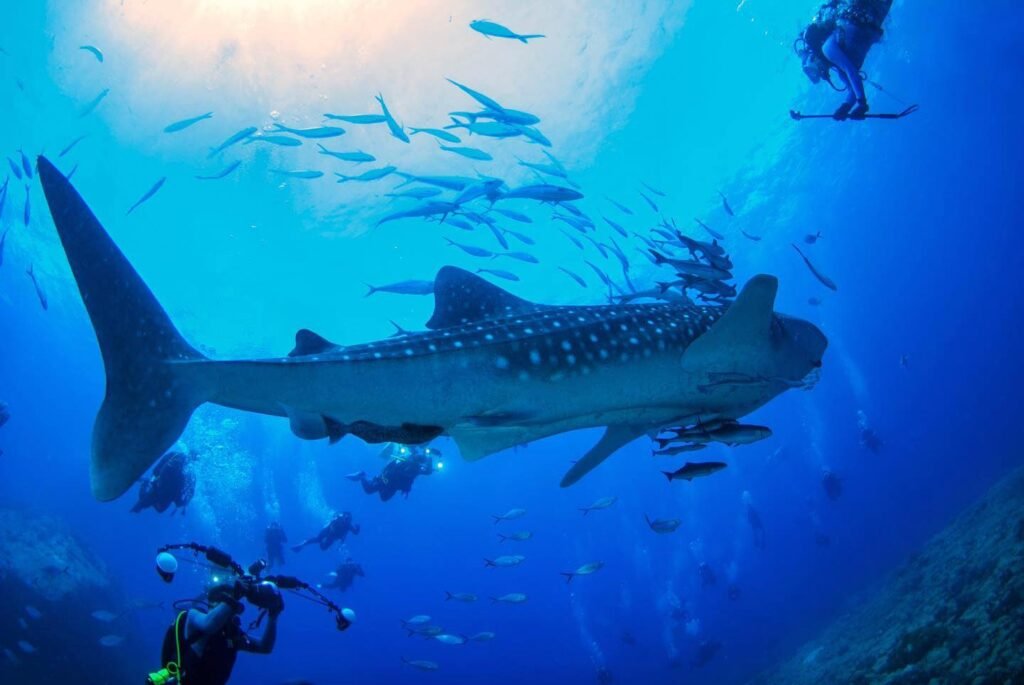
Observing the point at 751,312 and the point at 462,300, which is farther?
the point at 462,300

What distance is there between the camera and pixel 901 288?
7831 cm

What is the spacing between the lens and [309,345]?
3537 millimetres

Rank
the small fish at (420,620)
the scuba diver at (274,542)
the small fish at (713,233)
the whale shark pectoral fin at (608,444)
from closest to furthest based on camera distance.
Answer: the whale shark pectoral fin at (608,444), the small fish at (713,233), the small fish at (420,620), the scuba diver at (274,542)

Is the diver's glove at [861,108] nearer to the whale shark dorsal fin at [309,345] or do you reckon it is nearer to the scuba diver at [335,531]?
the whale shark dorsal fin at [309,345]

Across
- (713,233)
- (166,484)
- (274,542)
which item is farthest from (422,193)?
(274,542)

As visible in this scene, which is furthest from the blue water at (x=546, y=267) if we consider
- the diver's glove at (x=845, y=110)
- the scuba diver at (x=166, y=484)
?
the diver's glove at (x=845, y=110)

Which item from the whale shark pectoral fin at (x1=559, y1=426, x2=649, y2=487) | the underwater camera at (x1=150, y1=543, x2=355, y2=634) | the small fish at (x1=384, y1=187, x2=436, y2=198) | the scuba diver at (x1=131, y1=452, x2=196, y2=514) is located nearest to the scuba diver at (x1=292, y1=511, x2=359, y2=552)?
the scuba diver at (x1=131, y1=452, x2=196, y2=514)

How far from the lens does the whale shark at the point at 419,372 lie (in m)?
3.20

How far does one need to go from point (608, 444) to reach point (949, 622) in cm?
948

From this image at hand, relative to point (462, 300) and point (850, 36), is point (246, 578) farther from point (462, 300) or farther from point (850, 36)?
point (850, 36)

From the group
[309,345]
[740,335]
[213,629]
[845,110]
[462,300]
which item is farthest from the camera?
[845,110]

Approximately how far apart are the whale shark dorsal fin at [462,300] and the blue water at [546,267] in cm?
1985

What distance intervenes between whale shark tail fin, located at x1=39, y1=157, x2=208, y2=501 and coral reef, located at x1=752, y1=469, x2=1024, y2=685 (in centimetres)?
893

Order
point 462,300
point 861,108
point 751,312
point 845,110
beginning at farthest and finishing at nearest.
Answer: point 845,110
point 861,108
point 462,300
point 751,312
